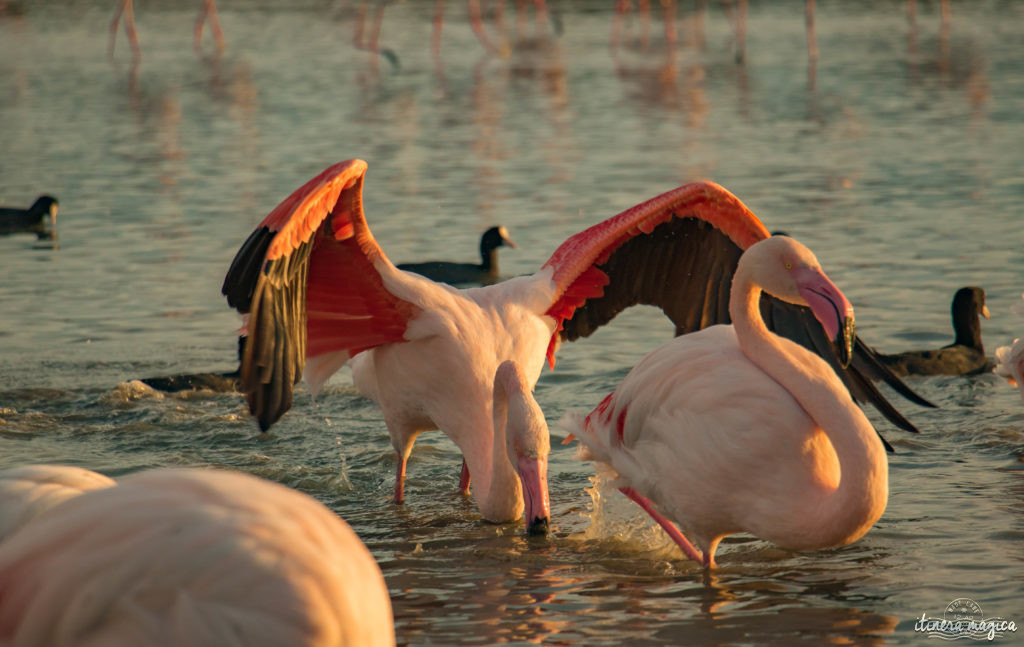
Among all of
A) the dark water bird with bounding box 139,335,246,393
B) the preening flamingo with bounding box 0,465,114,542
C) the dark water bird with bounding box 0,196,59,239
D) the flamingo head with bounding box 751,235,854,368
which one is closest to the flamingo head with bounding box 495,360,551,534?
the flamingo head with bounding box 751,235,854,368

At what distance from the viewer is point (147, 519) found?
2.57m

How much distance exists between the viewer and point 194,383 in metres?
8.12

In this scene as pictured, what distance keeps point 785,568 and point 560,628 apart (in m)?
1.11

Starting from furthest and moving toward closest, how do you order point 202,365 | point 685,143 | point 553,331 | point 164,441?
point 685,143
point 202,365
point 164,441
point 553,331

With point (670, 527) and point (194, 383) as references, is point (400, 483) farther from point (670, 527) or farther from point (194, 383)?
point (194, 383)

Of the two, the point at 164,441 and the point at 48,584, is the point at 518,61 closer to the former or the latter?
the point at 164,441

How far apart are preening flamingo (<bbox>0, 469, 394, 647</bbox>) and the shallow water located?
7.56 ft

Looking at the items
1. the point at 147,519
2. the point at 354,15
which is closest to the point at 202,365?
the point at 147,519

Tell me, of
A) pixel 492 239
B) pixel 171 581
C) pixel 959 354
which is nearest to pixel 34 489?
pixel 171 581

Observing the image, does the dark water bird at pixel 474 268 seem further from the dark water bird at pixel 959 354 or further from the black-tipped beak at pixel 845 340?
the black-tipped beak at pixel 845 340

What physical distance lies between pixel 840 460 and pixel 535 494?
1.25 m

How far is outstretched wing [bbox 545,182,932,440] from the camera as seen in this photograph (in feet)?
20.6

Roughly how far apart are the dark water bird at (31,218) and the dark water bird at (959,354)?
26.9ft

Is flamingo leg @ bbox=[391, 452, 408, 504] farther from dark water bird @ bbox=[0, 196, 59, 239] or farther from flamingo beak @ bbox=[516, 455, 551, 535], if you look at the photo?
dark water bird @ bbox=[0, 196, 59, 239]
